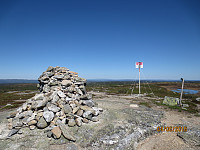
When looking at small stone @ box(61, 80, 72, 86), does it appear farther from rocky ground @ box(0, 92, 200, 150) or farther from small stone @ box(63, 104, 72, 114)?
rocky ground @ box(0, 92, 200, 150)

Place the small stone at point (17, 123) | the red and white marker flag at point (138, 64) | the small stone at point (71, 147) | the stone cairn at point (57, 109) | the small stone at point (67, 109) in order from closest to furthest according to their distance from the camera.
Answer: the small stone at point (71, 147), the small stone at point (17, 123), the stone cairn at point (57, 109), the small stone at point (67, 109), the red and white marker flag at point (138, 64)

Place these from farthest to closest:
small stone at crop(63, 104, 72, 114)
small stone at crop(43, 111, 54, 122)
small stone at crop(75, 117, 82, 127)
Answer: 1. small stone at crop(63, 104, 72, 114)
2. small stone at crop(75, 117, 82, 127)
3. small stone at crop(43, 111, 54, 122)

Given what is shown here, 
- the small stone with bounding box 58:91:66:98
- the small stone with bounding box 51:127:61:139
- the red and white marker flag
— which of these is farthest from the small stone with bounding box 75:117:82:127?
the red and white marker flag

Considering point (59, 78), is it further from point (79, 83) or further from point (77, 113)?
point (77, 113)

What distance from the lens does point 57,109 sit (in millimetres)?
10766

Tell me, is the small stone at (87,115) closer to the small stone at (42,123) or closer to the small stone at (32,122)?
the small stone at (42,123)

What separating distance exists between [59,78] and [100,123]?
861cm

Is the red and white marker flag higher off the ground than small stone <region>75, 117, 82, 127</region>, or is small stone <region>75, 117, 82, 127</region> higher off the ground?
the red and white marker flag

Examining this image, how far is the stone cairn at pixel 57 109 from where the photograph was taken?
934cm

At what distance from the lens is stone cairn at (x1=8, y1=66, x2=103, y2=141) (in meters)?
9.34
